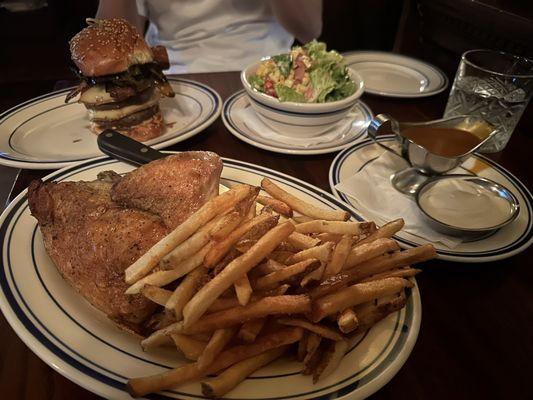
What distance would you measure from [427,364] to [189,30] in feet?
11.0

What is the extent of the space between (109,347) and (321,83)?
1.73 m

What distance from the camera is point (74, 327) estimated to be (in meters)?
1.11

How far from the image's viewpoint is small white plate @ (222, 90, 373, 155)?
2151 mm

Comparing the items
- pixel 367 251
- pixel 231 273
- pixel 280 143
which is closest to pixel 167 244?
pixel 231 273

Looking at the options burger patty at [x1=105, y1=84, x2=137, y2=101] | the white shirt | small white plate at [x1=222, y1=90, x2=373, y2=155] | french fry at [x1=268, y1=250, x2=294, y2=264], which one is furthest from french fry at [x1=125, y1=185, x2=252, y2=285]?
the white shirt

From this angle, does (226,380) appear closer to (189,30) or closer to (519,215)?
(519,215)

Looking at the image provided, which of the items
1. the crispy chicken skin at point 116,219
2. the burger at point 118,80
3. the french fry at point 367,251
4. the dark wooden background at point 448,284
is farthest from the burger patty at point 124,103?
the french fry at point 367,251

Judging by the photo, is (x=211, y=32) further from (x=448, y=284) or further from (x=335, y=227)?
(x=448, y=284)

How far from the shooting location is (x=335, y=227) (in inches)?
49.7

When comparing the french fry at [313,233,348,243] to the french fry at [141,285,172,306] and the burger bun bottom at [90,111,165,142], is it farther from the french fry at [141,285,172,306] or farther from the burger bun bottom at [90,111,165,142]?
the burger bun bottom at [90,111,165,142]

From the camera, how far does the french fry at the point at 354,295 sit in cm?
106

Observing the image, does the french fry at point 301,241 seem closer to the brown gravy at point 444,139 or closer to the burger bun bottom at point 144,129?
the brown gravy at point 444,139

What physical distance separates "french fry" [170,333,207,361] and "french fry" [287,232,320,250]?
392 millimetres

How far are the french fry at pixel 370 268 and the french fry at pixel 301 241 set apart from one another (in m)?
0.12
